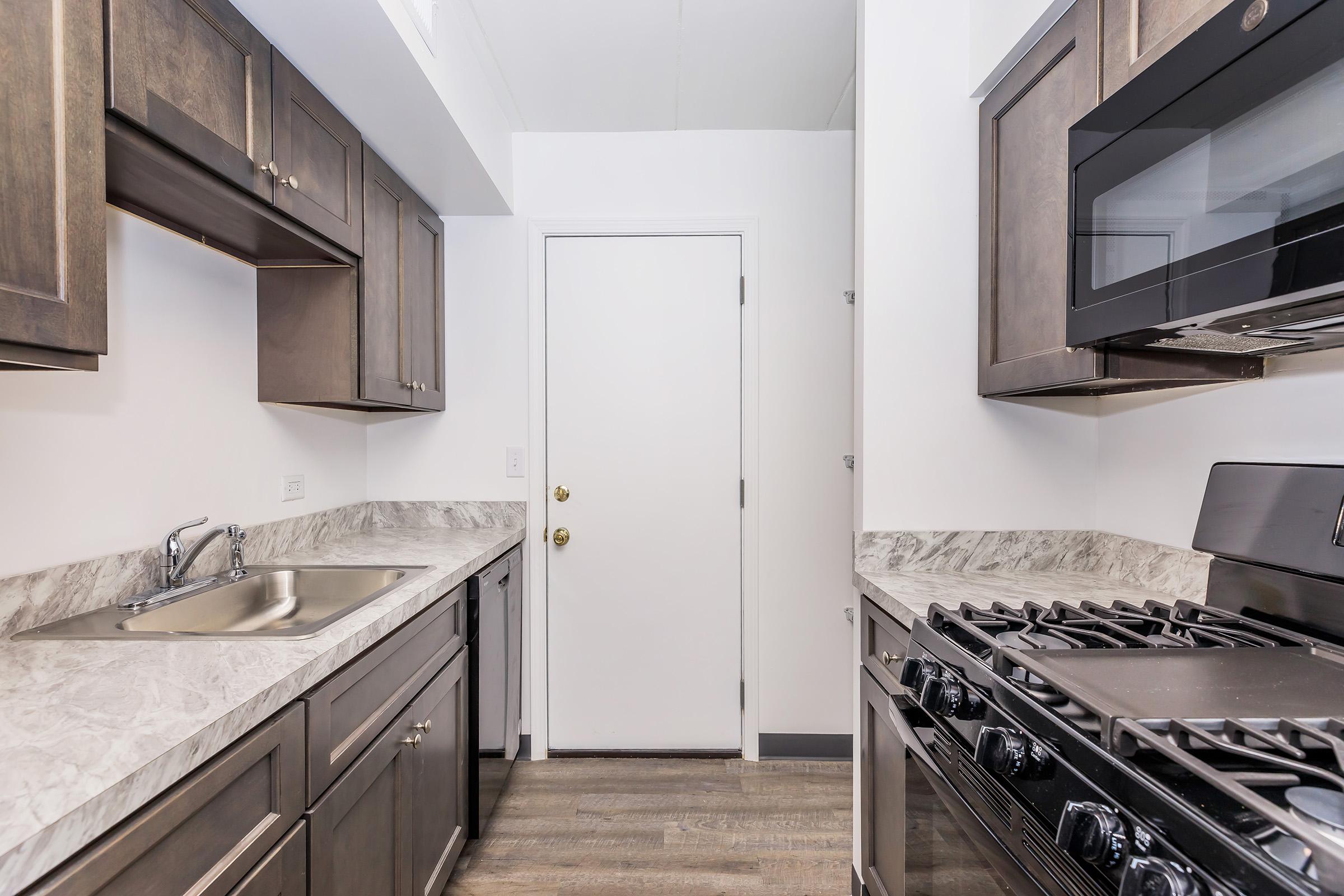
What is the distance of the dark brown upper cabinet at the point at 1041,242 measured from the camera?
1.27 m

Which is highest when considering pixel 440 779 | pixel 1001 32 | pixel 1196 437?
pixel 1001 32

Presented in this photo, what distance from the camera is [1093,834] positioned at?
25.0 inches

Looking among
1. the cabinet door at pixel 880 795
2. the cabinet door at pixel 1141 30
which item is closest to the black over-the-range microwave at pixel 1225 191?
the cabinet door at pixel 1141 30

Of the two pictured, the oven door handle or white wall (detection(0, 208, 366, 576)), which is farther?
white wall (detection(0, 208, 366, 576))

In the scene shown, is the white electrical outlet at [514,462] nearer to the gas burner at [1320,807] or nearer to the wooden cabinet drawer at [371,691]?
the wooden cabinet drawer at [371,691]

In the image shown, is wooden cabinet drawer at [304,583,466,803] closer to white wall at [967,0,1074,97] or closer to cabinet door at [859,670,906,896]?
cabinet door at [859,670,906,896]

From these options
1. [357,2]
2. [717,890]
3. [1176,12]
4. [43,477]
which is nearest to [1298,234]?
[1176,12]

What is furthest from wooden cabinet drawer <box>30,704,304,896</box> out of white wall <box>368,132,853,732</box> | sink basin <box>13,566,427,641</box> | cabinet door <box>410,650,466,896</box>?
white wall <box>368,132,853,732</box>

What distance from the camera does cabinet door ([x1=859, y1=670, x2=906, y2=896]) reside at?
1.33 metres

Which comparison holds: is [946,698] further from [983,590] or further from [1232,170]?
[1232,170]

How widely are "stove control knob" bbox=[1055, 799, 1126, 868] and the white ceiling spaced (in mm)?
2045

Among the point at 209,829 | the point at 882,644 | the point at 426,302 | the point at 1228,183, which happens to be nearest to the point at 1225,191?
the point at 1228,183

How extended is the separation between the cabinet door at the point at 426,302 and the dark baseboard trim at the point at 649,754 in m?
1.50

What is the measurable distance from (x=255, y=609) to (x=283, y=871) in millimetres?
867
